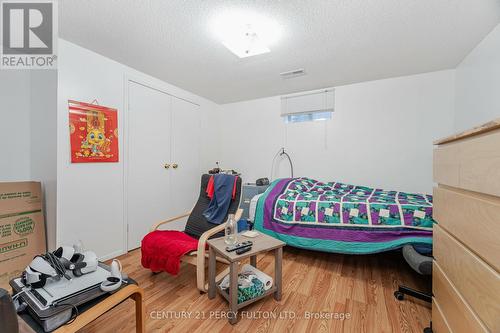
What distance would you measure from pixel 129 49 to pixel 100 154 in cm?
116

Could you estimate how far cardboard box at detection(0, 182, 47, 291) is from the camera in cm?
190

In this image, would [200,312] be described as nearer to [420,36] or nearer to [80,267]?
[80,267]

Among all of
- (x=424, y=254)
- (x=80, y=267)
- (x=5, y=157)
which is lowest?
(x=424, y=254)

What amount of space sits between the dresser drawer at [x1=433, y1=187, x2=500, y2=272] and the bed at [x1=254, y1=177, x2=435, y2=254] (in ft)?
2.97

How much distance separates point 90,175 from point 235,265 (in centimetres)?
188

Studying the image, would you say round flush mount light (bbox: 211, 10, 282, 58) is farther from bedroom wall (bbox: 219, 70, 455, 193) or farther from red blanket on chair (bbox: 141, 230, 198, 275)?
red blanket on chair (bbox: 141, 230, 198, 275)

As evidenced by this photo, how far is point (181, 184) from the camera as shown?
133 inches

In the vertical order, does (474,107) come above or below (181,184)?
above

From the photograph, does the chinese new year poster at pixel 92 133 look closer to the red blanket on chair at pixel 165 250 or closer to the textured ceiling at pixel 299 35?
the textured ceiling at pixel 299 35

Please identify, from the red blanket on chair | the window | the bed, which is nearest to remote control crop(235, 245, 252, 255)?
the red blanket on chair

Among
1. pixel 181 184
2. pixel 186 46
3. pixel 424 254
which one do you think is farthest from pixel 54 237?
pixel 424 254

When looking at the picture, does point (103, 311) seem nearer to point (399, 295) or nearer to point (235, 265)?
point (235, 265)

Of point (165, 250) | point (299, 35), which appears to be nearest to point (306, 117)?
point (299, 35)

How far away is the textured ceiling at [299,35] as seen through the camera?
63.4 inches
